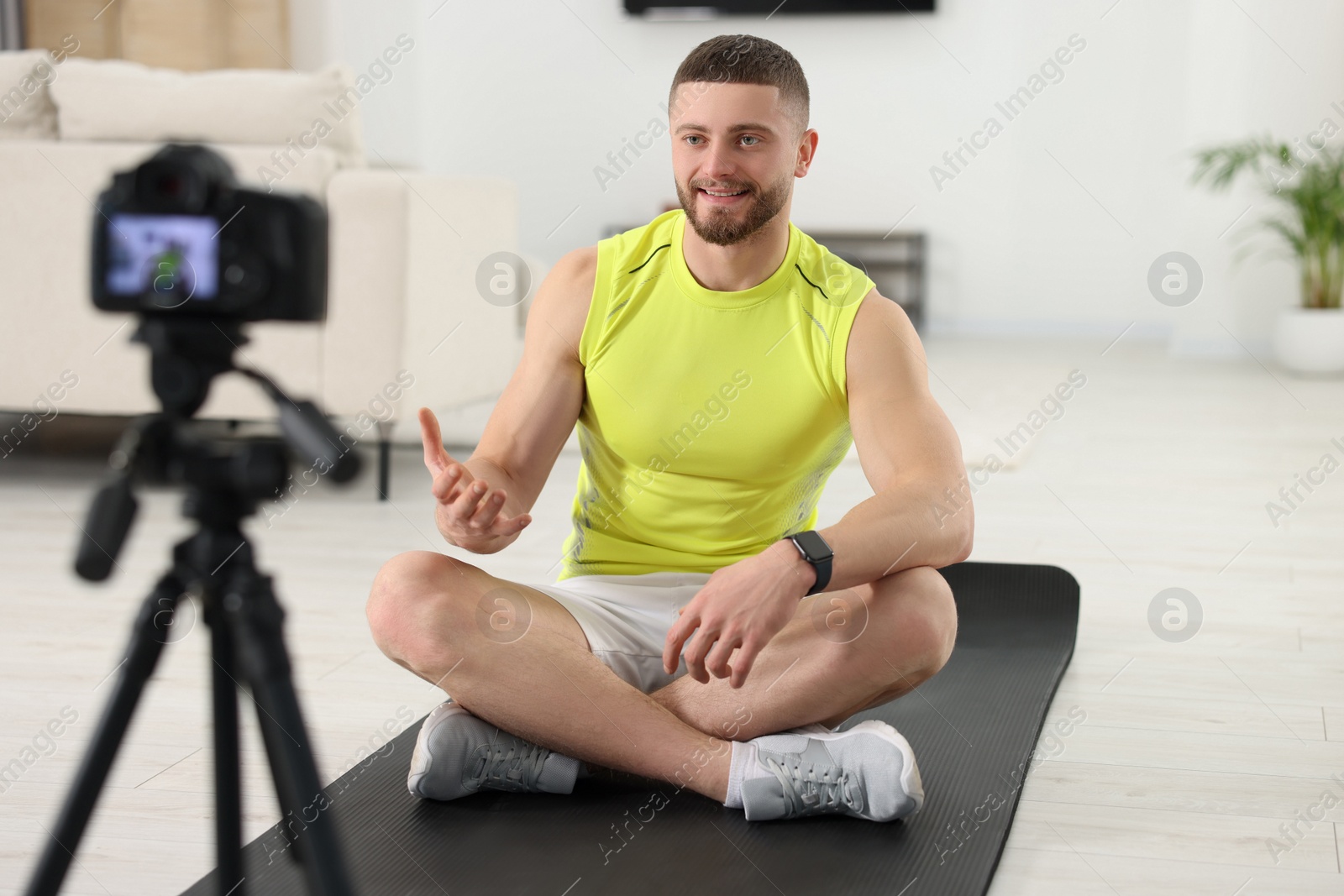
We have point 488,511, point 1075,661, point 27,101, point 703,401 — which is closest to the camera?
point 488,511

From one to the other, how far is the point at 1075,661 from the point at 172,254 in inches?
65.6

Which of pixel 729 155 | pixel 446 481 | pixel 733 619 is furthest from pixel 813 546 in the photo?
pixel 729 155

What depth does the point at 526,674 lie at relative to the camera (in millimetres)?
1471

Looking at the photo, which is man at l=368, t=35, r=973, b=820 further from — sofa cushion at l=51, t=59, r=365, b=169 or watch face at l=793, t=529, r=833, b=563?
sofa cushion at l=51, t=59, r=365, b=169

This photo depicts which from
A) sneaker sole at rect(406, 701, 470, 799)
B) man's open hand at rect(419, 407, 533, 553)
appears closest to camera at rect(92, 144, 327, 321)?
man's open hand at rect(419, 407, 533, 553)

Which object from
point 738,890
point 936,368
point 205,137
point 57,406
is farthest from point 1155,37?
point 738,890

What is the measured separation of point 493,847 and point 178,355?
0.75 meters

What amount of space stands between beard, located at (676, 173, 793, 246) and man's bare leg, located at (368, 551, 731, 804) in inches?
18.2

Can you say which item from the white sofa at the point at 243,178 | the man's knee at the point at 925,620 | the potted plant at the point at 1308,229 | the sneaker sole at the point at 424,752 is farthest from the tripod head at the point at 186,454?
the potted plant at the point at 1308,229

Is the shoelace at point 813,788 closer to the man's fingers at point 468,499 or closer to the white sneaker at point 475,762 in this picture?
the white sneaker at point 475,762

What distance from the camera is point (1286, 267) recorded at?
19.1 ft

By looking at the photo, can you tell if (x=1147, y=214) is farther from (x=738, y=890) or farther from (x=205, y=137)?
(x=738, y=890)

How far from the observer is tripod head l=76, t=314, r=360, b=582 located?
80 cm

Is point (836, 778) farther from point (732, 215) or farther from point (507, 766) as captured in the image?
point (732, 215)
